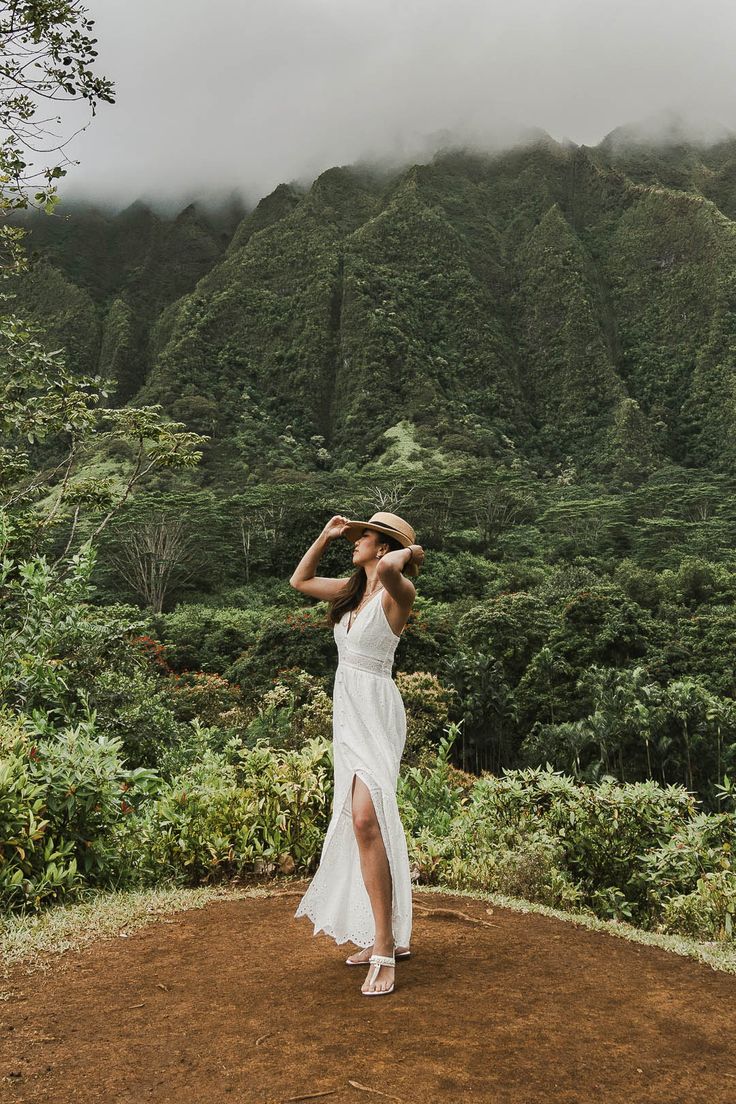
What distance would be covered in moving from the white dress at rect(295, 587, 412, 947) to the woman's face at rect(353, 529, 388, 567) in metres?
0.12

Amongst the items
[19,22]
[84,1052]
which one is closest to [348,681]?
[84,1052]

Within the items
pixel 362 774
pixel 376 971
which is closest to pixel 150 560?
pixel 362 774

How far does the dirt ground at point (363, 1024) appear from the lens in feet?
6.49

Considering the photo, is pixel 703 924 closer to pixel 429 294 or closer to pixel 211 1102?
pixel 211 1102

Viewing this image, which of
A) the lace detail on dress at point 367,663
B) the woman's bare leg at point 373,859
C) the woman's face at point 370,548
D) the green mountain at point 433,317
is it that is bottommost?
the woman's bare leg at point 373,859

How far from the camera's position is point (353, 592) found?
10.0 feet

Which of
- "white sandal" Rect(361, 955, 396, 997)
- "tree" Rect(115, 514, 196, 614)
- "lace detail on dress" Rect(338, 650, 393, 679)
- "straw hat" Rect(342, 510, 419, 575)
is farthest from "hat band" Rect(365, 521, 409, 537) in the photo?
"tree" Rect(115, 514, 196, 614)

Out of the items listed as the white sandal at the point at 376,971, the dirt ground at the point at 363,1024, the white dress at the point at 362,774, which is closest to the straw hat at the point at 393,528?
the white dress at the point at 362,774

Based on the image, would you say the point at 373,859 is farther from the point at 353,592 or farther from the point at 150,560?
the point at 150,560

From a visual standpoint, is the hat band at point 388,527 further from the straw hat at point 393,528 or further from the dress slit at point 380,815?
the dress slit at point 380,815

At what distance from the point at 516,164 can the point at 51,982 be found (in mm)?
125643

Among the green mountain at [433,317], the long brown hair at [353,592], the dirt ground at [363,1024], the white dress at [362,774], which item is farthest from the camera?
the green mountain at [433,317]

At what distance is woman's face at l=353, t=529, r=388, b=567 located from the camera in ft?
9.80

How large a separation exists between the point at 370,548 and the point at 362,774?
0.79 meters
